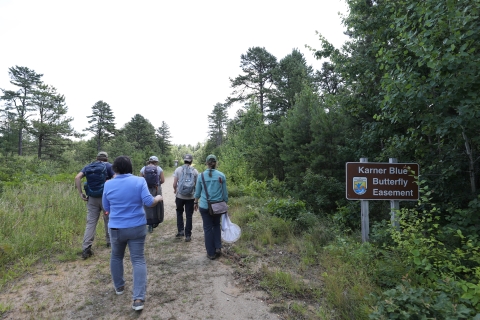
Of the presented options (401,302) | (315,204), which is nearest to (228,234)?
(401,302)

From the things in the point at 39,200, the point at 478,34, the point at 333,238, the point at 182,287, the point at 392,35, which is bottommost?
the point at 182,287

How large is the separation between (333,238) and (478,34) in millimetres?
4090

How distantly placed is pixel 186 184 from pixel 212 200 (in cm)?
123

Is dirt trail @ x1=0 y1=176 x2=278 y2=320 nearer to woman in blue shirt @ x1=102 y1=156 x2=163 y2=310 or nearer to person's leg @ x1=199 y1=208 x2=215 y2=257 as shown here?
person's leg @ x1=199 y1=208 x2=215 y2=257

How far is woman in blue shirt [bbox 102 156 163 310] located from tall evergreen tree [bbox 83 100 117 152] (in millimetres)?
42290

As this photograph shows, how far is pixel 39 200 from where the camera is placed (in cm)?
743

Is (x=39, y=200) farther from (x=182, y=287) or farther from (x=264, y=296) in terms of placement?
(x=264, y=296)

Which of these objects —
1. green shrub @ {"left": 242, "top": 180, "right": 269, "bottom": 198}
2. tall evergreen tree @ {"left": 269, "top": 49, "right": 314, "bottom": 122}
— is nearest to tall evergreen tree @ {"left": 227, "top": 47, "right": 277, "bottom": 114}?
tall evergreen tree @ {"left": 269, "top": 49, "right": 314, "bottom": 122}

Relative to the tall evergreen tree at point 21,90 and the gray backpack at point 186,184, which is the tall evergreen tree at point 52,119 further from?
the gray backpack at point 186,184

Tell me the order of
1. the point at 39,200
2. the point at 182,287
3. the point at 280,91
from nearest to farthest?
the point at 182,287
the point at 39,200
the point at 280,91

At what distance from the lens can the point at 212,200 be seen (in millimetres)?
5094

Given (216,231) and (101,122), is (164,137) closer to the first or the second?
(101,122)

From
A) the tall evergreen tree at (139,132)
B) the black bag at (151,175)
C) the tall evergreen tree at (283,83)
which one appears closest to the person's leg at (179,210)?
the black bag at (151,175)

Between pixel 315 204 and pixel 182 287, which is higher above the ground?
pixel 315 204
